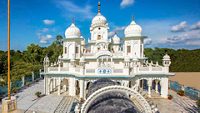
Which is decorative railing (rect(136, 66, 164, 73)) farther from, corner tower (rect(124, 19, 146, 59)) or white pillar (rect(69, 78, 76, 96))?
white pillar (rect(69, 78, 76, 96))

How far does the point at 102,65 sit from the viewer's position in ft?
67.8

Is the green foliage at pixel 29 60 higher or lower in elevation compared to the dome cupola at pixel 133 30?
lower

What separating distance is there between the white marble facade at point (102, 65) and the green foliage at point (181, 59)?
102 ft

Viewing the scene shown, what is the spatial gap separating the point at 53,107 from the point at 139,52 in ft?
46.1

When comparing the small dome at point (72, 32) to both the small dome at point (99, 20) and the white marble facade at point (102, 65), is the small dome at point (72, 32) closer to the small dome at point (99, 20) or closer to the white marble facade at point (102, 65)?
the white marble facade at point (102, 65)

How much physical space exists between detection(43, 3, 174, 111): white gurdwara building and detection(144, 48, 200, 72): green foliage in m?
31.2

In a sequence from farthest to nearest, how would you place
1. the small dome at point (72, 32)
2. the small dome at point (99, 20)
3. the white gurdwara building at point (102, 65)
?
the small dome at point (99, 20) → the small dome at point (72, 32) → the white gurdwara building at point (102, 65)

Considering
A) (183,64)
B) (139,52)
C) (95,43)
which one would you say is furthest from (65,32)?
(183,64)

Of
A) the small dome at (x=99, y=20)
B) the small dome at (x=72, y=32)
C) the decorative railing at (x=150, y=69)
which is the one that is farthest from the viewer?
the small dome at (x=99, y=20)

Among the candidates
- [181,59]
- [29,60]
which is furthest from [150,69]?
[181,59]

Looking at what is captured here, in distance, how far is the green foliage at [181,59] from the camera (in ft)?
188

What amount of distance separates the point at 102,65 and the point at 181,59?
157 ft

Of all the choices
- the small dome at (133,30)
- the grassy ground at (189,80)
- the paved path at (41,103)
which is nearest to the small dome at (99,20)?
the small dome at (133,30)

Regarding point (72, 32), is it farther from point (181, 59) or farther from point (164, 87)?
point (181, 59)
